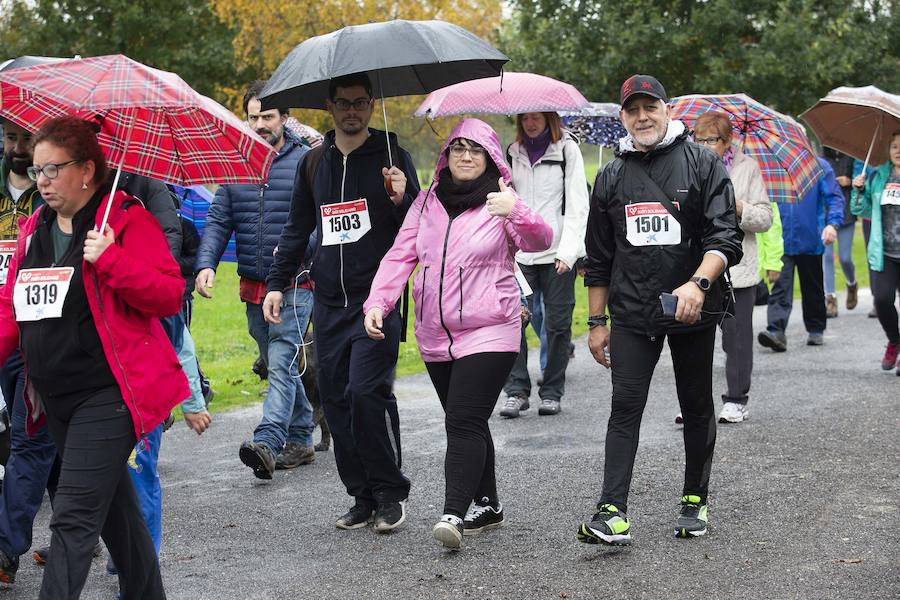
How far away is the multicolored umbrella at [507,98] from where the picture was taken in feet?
30.1

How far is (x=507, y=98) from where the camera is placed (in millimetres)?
9227

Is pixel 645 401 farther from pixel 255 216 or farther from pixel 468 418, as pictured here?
pixel 255 216

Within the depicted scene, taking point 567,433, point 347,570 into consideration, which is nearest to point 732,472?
point 567,433

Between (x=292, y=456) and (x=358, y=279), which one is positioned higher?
(x=358, y=279)

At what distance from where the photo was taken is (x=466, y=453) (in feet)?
19.4

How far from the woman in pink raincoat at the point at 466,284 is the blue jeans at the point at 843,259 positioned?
Answer: 10.4 meters

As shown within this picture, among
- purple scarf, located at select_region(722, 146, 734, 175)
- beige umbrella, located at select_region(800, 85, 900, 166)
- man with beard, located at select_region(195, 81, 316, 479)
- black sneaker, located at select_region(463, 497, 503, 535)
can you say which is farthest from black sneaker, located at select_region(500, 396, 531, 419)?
black sneaker, located at select_region(463, 497, 503, 535)

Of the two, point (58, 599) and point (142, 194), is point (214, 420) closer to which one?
point (142, 194)

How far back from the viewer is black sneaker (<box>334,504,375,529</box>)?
21.5 ft

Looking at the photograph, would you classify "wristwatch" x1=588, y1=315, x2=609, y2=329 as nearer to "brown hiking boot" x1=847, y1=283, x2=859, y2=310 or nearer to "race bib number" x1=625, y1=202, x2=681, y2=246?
"race bib number" x1=625, y1=202, x2=681, y2=246

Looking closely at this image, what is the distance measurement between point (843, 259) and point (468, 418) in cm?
1158

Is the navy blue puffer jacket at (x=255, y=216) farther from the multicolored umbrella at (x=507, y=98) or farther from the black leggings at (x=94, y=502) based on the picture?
the black leggings at (x=94, y=502)

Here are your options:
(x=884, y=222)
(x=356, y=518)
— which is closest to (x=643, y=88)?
(x=356, y=518)

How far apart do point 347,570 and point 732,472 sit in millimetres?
2564
